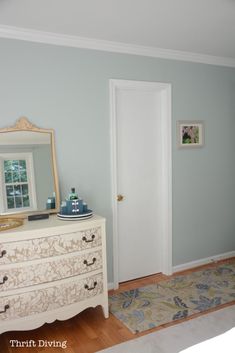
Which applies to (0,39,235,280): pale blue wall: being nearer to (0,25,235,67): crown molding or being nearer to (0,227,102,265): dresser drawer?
(0,25,235,67): crown molding

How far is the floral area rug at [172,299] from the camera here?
2750 millimetres

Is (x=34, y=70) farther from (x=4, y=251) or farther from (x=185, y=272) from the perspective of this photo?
(x=185, y=272)

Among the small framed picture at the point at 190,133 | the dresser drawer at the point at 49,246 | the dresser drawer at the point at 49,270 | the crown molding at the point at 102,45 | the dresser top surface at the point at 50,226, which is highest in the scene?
the crown molding at the point at 102,45

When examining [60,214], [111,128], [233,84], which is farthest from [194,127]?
[60,214]

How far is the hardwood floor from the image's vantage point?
2.37 meters

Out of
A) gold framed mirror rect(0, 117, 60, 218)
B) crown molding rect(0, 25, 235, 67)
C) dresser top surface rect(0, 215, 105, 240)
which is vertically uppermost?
crown molding rect(0, 25, 235, 67)

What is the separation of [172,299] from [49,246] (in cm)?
143

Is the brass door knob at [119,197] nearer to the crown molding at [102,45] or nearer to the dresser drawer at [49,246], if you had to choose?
the dresser drawer at [49,246]

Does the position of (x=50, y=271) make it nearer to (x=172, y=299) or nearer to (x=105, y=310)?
(x=105, y=310)

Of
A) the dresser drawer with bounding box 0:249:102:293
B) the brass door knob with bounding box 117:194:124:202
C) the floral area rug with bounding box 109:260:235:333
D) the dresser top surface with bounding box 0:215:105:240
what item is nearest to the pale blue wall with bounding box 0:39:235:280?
the brass door knob with bounding box 117:194:124:202

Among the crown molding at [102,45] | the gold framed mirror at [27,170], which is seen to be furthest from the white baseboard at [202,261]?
the crown molding at [102,45]

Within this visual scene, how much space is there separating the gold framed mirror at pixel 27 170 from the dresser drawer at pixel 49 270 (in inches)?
21.6

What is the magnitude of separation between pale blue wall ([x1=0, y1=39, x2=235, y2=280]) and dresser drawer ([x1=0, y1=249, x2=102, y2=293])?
0.66 m

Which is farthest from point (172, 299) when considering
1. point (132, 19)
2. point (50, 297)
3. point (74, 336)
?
point (132, 19)
